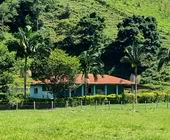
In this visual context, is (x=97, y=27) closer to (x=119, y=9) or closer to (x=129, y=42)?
(x=129, y=42)

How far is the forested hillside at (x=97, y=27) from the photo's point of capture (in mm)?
124169

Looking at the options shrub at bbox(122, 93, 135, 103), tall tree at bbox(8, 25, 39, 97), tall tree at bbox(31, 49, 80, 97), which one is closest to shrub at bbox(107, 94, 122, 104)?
shrub at bbox(122, 93, 135, 103)

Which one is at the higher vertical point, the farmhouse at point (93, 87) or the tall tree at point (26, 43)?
the tall tree at point (26, 43)

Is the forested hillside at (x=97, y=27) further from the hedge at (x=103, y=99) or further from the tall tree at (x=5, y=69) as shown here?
the hedge at (x=103, y=99)

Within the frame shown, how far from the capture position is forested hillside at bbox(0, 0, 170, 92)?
124 meters

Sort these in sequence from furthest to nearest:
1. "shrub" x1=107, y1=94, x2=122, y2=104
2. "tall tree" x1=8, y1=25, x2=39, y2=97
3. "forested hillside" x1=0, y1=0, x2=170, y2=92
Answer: "forested hillside" x1=0, y1=0, x2=170, y2=92 < "shrub" x1=107, y1=94, x2=122, y2=104 < "tall tree" x1=8, y1=25, x2=39, y2=97

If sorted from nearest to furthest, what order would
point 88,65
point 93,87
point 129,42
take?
point 88,65
point 93,87
point 129,42

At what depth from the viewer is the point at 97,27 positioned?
5133 inches

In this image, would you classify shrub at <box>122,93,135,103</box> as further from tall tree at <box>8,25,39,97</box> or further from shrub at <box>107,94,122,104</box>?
tall tree at <box>8,25,39,97</box>

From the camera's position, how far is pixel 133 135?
36.0 m

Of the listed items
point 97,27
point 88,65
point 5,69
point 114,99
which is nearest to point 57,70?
point 5,69

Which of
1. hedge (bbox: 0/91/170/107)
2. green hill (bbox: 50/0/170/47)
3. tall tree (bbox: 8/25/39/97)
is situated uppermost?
green hill (bbox: 50/0/170/47)

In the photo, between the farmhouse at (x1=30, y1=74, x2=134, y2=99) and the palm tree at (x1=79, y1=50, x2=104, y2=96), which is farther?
the farmhouse at (x1=30, y1=74, x2=134, y2=99)

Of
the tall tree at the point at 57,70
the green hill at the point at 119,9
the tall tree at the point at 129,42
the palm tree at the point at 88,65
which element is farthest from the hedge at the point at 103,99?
the green hill at the point at 119,9
